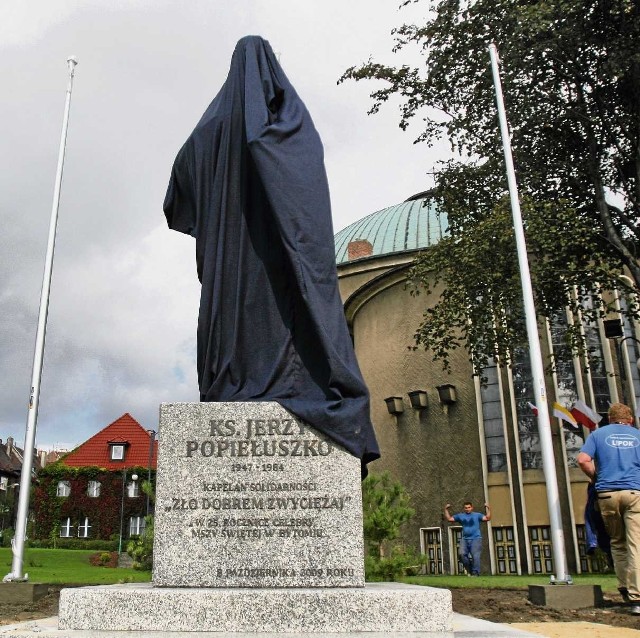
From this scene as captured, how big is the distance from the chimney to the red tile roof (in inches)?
1153

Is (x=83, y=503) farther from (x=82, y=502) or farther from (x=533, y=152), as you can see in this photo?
(x=533, y=152)

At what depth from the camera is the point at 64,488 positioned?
54.1 m

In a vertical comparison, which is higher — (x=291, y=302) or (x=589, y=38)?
(x=589, y=38)

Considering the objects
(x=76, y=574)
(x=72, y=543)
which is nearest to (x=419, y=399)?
(x=76, y=574)

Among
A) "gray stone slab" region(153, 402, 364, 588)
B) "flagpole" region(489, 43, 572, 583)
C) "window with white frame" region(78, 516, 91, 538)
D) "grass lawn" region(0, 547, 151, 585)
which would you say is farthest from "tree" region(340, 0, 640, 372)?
"window with white frame" region(78, 516, 91, 538)

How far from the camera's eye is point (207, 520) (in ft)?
12.7

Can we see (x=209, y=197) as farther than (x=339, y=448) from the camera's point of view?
Yes

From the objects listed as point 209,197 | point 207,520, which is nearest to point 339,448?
point 207,520

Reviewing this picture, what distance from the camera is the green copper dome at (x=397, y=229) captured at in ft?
106

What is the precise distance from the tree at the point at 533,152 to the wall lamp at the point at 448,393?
322 inches

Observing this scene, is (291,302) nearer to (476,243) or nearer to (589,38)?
(476,243)

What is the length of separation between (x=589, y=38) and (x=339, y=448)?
50.7 feet

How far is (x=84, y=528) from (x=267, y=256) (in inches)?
2163

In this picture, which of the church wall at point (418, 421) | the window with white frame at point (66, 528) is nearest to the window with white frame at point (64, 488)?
the window with white frame at point (66, 528)
